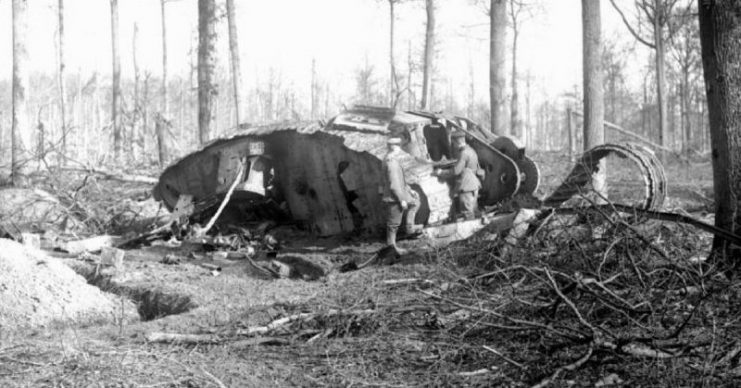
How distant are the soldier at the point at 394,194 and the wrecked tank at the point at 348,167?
8.4 inches

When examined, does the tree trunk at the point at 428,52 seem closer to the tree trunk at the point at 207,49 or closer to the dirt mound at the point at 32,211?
the tree trunk at the point at 207,49

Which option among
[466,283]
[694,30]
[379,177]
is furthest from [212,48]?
[694,30]

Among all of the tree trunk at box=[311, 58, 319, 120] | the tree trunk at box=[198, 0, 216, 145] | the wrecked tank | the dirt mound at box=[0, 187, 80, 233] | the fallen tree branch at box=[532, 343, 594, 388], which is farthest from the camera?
the tree trunk at box=[311, 58, 319, 120]

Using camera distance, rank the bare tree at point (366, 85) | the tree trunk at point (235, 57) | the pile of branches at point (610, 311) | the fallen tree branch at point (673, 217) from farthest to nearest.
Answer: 1. the bare tree at point (366, 85)
2. the tree trunk at point (235, 57)
3. the fallen tree branch at point (673, 217)
4. the pile of branches at point (610, 311)

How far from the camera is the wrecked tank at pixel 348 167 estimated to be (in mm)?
11086

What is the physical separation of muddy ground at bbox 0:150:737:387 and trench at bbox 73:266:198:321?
18mm

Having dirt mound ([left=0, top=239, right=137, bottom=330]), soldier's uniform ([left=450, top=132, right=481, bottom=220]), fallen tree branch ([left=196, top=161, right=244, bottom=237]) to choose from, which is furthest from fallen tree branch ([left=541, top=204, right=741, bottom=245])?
fallen tree branch ([left=196, top=161, right=244, bottom=237])

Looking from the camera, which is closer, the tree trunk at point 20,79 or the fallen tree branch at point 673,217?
the fallen tree branch at point 673,217

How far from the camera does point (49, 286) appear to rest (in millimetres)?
7953

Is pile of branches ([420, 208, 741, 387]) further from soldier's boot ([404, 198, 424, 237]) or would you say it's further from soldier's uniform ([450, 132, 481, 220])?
soldier's uniform ([450, 132, 481, 220])

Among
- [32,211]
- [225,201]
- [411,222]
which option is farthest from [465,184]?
[32,211]

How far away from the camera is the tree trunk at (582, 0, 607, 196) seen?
14.7m

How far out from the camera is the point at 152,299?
27.6 ft

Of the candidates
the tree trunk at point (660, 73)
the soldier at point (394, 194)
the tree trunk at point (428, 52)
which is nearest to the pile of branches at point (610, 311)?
the soldier at point (394, 194)
